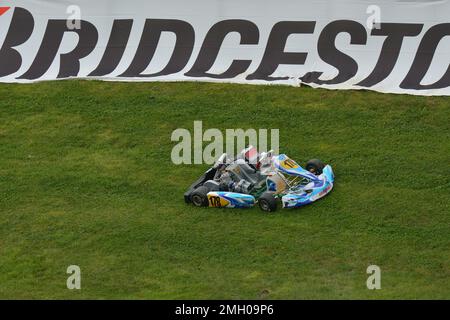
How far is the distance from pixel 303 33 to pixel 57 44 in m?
5.77

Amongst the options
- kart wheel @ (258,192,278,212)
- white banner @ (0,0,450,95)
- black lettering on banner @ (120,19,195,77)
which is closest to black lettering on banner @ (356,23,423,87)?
white banner @ (0,0,450,95)

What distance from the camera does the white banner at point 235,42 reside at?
19.6 meters

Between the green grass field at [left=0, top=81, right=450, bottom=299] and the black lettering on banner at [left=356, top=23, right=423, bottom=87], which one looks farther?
the black lettering on banner at [left=356, top=23, right=423, bottom=87]

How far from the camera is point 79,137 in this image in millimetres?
18062

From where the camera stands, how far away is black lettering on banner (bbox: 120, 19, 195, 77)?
20250 mm

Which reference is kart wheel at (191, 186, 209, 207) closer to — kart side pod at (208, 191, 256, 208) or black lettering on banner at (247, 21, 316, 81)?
kart side pod at (208, 191, 256, 208)

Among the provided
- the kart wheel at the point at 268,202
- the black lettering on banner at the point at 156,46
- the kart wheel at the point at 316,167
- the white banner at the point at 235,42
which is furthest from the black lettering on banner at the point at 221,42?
the kart wheel at the point at 268,202

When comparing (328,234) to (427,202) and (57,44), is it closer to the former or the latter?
(427,202)

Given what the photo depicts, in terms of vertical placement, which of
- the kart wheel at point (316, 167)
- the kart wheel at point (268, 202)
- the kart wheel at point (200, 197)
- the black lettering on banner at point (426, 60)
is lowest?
the kart wheel at point (268, 202)

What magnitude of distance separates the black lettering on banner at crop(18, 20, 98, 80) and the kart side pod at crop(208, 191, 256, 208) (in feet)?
21.6

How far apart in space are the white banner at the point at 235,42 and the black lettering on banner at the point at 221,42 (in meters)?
0.02

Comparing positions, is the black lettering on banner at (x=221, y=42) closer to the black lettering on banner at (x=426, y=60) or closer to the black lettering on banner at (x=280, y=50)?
the black lettering on banner at (x=280, y=50)

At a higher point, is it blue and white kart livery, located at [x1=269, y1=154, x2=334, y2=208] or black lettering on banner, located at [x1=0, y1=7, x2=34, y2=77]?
black lettering on banner, located at [x1=0, y1=7, x2=34, y2=77]

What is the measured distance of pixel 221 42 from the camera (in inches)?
801
